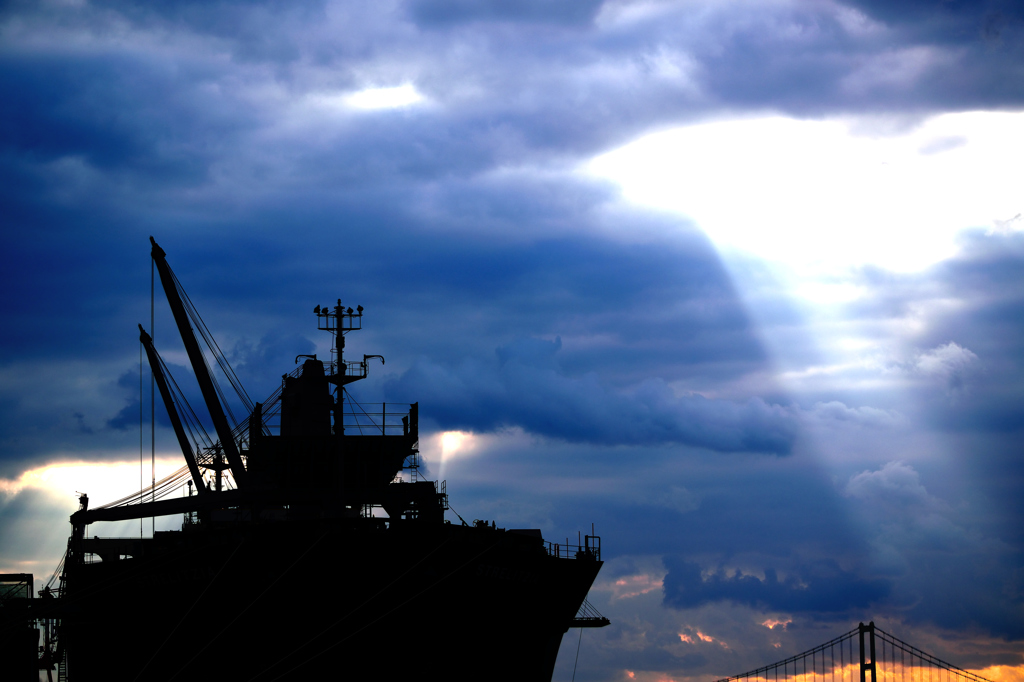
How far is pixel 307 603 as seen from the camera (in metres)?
46.6

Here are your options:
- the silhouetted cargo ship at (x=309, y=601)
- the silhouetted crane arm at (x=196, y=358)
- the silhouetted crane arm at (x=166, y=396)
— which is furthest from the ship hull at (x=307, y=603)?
the silhouetted crane arm at (x=166, y=396)

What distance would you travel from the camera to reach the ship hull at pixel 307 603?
46500 mm

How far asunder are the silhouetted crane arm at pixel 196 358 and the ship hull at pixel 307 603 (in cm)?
1602

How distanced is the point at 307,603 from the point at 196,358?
26.6m

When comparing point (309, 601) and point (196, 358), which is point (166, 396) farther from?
point (309, 601)

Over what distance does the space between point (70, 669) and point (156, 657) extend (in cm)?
1243

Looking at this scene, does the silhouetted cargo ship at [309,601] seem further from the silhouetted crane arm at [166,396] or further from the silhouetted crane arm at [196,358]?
Result: the silhouetted crane arm at [166,396]

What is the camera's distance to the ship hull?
153 feet

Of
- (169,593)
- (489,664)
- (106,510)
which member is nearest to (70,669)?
(106,510)

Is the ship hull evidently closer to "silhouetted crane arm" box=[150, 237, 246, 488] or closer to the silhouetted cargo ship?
the silhouetted cargo ship

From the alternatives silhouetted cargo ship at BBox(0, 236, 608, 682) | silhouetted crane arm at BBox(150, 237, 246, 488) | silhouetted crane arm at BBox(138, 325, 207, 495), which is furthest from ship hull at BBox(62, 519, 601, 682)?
silhouetted crane arm at BBox(138, 325, 207, 495)

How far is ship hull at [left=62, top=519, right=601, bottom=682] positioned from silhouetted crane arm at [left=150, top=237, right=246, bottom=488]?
16.0 m

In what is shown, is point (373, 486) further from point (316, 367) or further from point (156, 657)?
point (156, 657)

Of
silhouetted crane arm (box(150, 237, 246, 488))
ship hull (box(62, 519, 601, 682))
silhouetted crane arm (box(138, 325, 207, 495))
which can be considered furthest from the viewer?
silhouetted crane arm (box(138, 325, 207, 495))
